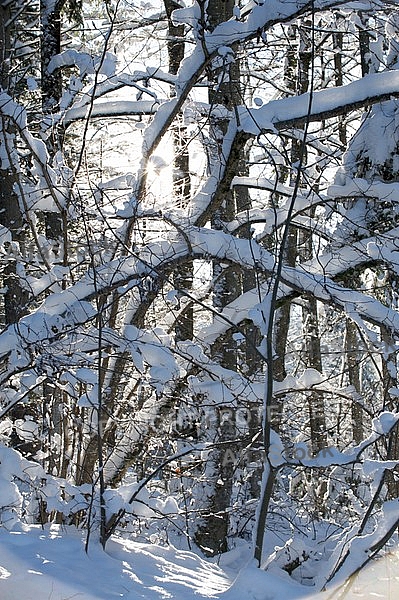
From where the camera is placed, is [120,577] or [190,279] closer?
[120,577]

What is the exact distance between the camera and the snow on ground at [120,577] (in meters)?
3.21

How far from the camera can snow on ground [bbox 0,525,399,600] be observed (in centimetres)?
321

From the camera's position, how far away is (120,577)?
3.62 meters

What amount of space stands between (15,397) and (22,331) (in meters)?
0.71

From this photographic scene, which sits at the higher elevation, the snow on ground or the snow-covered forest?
the snow-covered forest

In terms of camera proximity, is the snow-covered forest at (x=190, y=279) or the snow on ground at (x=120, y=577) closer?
the snow on ground at (x=120, y=577)

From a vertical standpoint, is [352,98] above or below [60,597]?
above

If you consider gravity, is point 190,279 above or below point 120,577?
above

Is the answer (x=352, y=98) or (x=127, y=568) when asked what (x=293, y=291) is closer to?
(x=352, y=98)

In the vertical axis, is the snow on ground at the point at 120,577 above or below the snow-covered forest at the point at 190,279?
below

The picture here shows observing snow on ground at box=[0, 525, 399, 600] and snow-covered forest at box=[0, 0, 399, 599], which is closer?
snow on ground at box=[0, 525, 399, 600]

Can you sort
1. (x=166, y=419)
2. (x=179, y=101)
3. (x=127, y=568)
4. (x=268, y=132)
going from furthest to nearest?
1. (x=166, y=419)
2. (x=179, y=101)
3. (x=268, y=132)
4. (x=127, y=568)

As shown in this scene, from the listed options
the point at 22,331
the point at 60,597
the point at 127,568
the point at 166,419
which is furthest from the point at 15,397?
the point at 60,597

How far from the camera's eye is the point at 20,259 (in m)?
5.73
